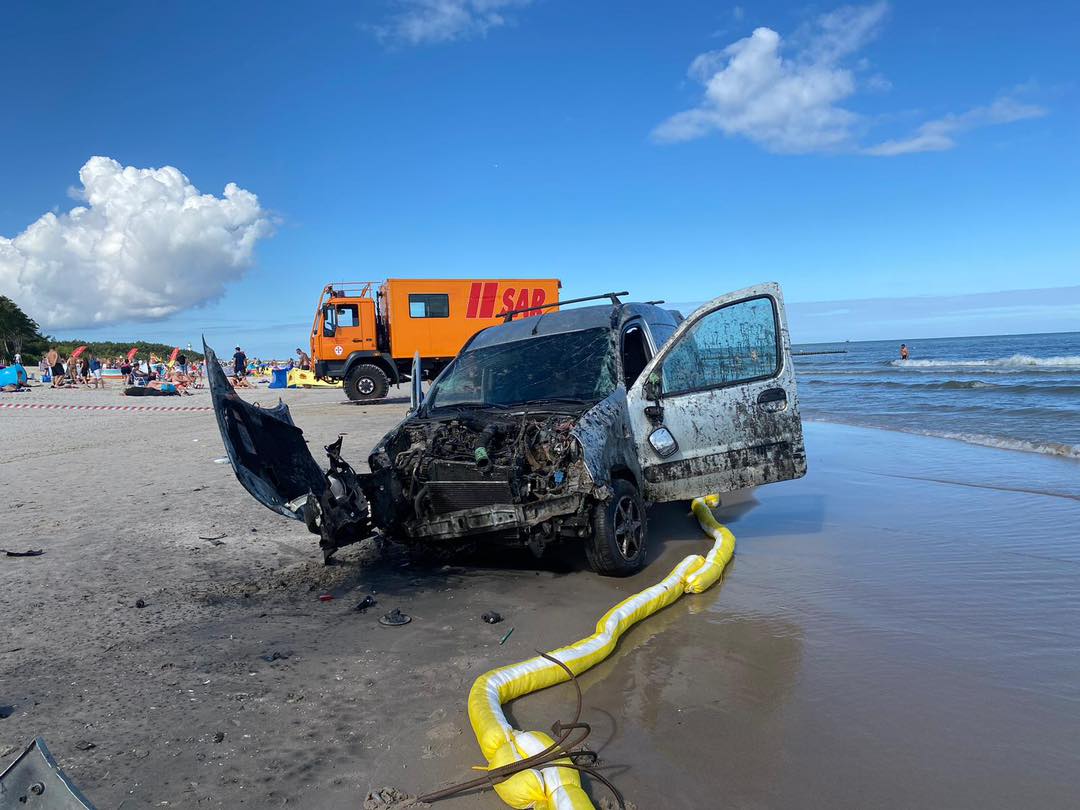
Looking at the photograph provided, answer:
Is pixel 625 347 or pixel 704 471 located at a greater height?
pixel 625 347

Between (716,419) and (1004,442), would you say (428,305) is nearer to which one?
(1004,442)

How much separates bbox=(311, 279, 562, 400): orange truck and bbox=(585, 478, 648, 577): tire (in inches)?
646

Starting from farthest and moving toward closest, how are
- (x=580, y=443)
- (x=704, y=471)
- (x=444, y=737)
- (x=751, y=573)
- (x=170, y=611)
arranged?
(x=704, y=471) → (x=751, y=573) → (x=580, y=443) → (x=170, y=611) → (x=444, y=737)

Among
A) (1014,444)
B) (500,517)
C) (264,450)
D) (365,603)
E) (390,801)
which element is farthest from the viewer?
(1014,444)

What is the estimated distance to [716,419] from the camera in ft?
18.3

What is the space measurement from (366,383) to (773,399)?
1757 centimetres

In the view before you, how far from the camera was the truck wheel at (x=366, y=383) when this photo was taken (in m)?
21.6

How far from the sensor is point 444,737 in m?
3.00

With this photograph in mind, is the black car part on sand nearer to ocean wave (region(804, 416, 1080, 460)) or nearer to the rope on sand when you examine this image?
the rope on sand

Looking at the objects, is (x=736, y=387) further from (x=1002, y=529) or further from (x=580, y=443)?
(x=1002, y=529)

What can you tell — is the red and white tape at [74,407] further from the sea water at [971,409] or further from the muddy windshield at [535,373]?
the sea water at [971,409]

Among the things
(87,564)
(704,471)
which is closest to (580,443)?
(704,471)

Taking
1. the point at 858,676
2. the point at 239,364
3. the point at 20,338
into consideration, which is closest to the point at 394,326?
the point at 239,364

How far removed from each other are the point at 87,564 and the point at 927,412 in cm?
1695
